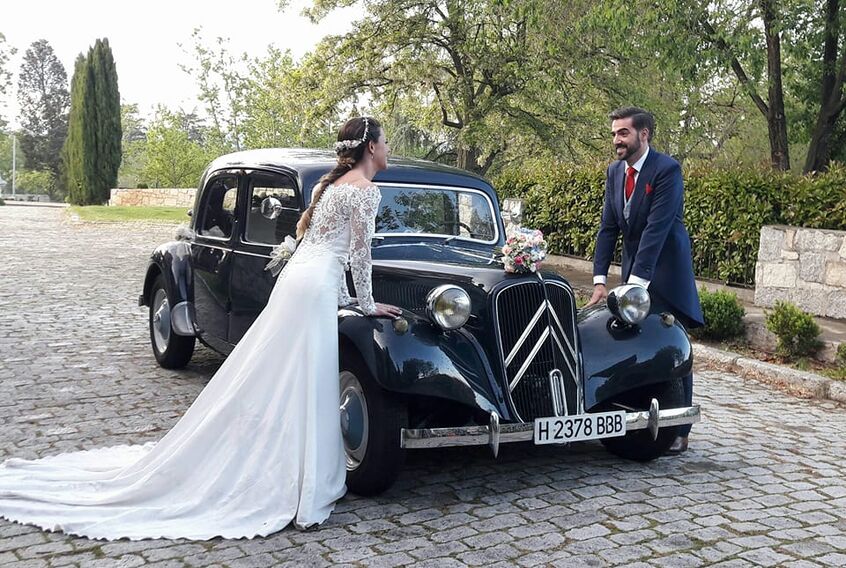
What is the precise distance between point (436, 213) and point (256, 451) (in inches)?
93.5

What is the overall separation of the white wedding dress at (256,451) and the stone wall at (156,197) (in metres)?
39.2

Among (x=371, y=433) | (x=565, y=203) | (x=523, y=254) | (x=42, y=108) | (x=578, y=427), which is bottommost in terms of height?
(x=371, y=433)

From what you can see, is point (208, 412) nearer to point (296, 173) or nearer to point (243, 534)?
point (243, 534)

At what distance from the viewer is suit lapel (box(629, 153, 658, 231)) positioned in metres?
5.33

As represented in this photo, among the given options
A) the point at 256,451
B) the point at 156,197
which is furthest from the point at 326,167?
the point at 156,197

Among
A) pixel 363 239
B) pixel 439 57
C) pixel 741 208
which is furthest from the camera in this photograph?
pixel 439 57

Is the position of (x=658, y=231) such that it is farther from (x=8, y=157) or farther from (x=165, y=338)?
(x=8, y=157)

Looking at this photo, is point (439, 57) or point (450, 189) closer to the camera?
point (450, 189)

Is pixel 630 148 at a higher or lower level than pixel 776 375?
higher

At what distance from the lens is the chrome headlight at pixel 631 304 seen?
5074mm

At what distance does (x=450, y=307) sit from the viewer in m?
4.50

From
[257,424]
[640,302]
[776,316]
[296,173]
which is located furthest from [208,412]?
[776,316]

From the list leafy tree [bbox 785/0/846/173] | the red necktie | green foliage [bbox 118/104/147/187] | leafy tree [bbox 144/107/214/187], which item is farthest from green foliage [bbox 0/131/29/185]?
the red necktie

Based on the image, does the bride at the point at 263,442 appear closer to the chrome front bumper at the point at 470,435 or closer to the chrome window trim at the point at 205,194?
the chrome front bumper at the point at 470,435
